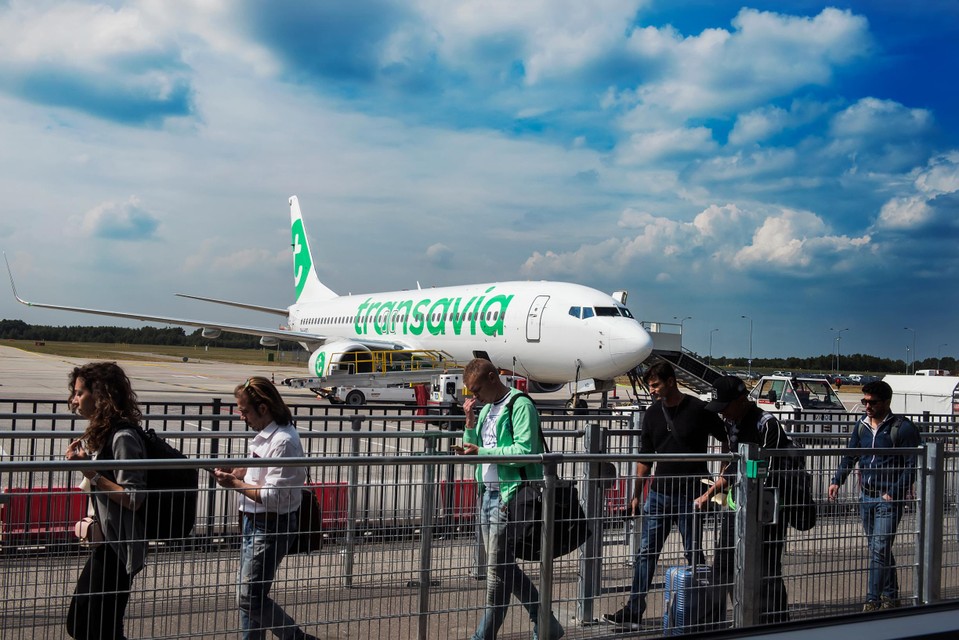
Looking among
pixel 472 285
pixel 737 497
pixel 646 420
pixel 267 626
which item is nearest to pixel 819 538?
pixel 737 497

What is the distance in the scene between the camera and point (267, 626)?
4.27 m

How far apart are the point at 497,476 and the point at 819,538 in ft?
6.20

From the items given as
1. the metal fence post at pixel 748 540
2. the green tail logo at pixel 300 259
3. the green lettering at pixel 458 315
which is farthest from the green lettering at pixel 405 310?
the metal fence post at pixel 748 540

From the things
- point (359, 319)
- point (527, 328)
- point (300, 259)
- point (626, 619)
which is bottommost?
point (626, 619)

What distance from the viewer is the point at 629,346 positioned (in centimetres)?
2275

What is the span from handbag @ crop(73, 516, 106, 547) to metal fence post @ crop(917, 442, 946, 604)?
4806 millimetres

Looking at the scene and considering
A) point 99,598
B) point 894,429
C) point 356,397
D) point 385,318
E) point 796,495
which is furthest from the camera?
point 385,318

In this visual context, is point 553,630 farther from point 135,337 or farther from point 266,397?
point 135,337

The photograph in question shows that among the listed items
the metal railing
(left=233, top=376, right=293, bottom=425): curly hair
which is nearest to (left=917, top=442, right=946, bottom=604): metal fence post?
the metal railing

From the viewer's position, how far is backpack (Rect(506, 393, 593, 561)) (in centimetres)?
466

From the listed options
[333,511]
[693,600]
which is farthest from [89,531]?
[693,600]

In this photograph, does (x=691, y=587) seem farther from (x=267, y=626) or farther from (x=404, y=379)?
(x=404, y=379)

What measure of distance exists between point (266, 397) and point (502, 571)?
5.24 ft

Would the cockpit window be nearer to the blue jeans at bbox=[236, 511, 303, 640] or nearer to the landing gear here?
the landing gear
